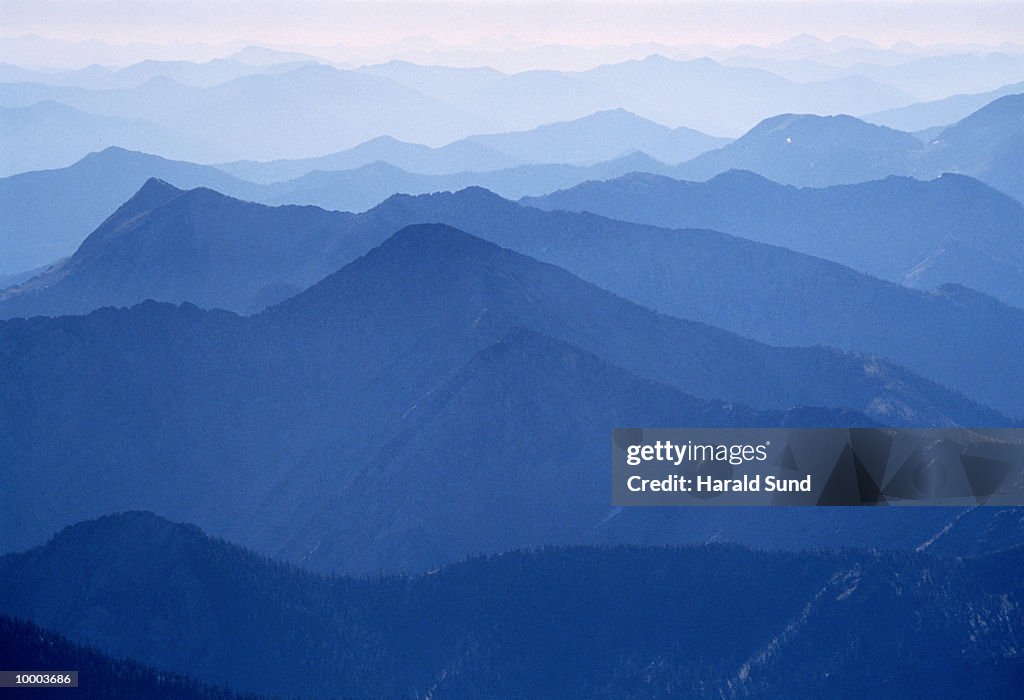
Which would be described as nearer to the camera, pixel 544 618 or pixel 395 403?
pixel 544 618

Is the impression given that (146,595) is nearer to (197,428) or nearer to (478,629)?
(478,629)

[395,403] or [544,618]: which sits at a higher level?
[544,618]

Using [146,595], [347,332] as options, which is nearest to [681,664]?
[146,595]

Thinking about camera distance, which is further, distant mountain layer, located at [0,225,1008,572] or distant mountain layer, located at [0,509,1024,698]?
distant mountain layer, located at [0,225,1008,572]

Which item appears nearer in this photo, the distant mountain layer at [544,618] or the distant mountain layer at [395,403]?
the distant mountain layer at [544,618]
